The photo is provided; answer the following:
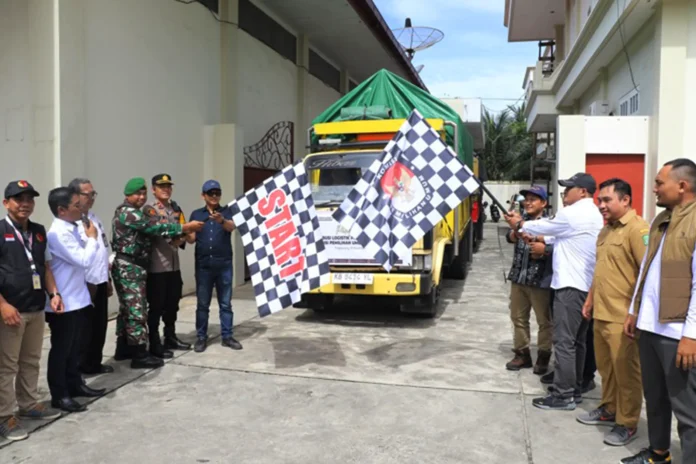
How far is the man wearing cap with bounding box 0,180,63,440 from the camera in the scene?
3.76m

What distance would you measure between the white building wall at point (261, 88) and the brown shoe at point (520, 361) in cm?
683

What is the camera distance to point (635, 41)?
970 cm

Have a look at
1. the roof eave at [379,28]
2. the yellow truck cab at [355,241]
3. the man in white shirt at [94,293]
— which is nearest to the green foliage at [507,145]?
the roof eave at [379,28]

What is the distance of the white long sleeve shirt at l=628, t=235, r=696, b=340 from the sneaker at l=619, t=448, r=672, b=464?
785 mm

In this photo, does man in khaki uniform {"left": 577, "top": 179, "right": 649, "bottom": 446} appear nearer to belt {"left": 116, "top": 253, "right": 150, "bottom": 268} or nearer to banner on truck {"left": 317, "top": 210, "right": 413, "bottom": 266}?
banner on truck {"left": 317, "top": 210, "right": 413, "bottom": 266}

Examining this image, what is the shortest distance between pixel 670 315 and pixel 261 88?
9596mm

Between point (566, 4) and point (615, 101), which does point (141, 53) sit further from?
point (566, 4)

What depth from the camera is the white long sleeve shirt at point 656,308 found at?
2.96 m

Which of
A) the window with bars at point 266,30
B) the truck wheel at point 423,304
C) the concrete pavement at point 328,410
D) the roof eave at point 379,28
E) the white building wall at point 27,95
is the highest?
the roof eave at point 379,28

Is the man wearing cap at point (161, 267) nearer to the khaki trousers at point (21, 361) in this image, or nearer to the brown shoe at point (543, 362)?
the khaki trousers at point (21, 361)

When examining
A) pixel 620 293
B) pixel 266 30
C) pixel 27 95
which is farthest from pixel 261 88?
A: pixel 620 293

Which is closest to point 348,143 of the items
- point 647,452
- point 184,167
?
point 184,167

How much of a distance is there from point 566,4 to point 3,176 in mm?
15381

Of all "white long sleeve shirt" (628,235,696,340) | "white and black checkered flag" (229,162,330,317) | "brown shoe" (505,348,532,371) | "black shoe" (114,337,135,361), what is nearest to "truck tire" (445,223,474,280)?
"brown shoe" (505,348,532,371)
